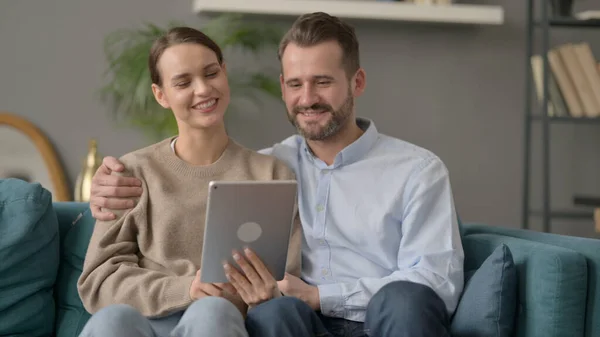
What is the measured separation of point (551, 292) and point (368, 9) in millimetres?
1980

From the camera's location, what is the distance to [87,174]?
319 cm

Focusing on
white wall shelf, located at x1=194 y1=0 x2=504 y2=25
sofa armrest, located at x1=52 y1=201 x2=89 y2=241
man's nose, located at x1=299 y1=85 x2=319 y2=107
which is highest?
white wall shelf, located at x1=194 y1=0 x2=504 y2=25

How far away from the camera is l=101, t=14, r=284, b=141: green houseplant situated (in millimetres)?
3135

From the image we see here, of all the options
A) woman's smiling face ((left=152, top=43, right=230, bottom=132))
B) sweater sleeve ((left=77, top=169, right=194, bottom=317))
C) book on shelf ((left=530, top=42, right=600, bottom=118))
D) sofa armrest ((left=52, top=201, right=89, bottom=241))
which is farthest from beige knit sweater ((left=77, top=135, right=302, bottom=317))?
book on shelf ((left=530, top=42, right=600, bottom=118))

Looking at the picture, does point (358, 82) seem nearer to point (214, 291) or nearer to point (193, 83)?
point (193, 83)

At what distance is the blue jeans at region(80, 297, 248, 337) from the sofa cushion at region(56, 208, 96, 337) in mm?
464

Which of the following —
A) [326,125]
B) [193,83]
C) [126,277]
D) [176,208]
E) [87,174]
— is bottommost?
[87,174]

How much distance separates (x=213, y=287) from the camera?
1.77 m

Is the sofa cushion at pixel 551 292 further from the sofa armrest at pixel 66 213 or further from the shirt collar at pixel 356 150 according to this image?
the sofa armrest at pixel 66 213

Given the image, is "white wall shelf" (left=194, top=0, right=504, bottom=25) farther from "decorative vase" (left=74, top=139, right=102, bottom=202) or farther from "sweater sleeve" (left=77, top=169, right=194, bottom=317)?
"sweater sleeve" (left=77, top=169, right=194, bottom=317)

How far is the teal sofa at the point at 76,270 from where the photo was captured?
1744mm

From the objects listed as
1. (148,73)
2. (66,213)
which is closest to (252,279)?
(66,213)

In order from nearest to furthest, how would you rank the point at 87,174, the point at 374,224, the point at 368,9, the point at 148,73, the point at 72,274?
the point at 374,224
the point at 72,274
the point at 148,73
the point at 87,174
the point at 368,9

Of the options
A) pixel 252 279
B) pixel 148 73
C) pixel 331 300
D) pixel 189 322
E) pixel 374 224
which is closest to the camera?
pixel 189 322
